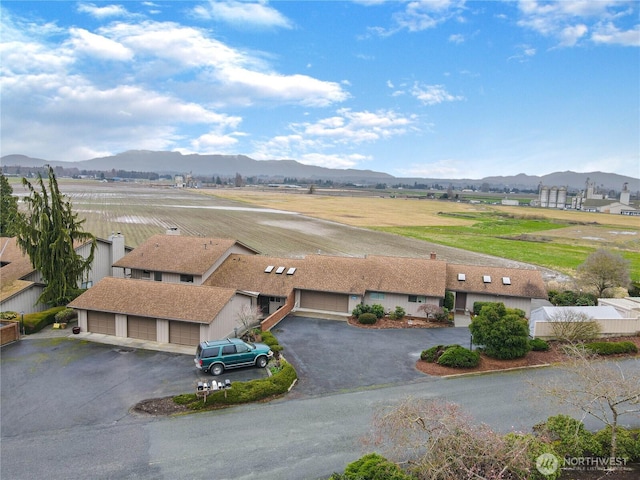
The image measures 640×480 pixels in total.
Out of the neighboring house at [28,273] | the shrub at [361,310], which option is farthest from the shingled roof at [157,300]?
the shrub at [361,310]

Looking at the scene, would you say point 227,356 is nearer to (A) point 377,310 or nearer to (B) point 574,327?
(A) point 377,310

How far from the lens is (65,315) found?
32969 millimetres

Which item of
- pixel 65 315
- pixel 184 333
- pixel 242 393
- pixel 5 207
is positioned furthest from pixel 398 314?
pixel 5 207

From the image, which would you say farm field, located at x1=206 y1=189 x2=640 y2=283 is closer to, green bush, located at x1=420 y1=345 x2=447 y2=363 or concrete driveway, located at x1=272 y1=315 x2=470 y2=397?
concrete driveway, located at x1=272 y1=315 x2=470 y2=397

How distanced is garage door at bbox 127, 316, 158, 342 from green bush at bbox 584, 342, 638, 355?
27.1 m

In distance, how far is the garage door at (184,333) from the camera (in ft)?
94.2

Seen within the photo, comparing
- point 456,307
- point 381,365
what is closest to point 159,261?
point 381,365

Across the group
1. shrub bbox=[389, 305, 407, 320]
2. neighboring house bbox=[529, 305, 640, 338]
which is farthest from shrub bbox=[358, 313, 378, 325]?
neighboring house bbox=[529, 305, 640, 338]

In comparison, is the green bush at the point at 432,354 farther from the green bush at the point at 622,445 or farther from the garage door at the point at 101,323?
the garage door at the point at 101,323

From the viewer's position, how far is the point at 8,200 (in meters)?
60.8

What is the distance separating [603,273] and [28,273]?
4959 centimetres

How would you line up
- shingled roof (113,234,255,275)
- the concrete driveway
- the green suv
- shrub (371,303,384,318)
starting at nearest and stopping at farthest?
the concrete driveway → the green suv → shrub (371,303,384,318) → shingled roof (113,234,255,275)

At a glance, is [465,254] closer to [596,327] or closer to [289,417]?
[596,327]

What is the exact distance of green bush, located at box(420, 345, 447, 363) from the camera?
2644 cm
